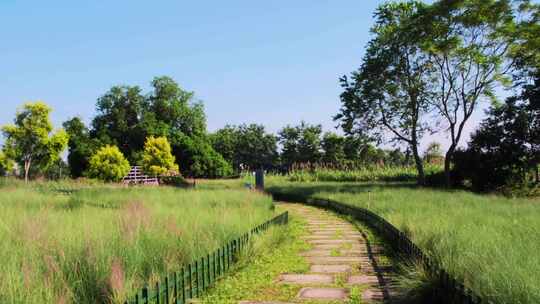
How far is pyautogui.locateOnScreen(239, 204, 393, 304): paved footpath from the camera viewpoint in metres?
5.12

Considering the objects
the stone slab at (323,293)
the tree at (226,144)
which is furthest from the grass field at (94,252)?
the tree at (226,144)

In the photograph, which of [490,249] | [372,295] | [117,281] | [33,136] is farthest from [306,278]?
[33,136]

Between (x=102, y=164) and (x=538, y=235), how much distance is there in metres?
35.0

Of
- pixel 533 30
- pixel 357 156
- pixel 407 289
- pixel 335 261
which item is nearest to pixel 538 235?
pixel 407 289

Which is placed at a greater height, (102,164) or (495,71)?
(495,71)

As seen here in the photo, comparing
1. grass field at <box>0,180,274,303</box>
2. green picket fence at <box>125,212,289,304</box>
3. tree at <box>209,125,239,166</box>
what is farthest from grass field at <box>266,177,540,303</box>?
tree at <box>209,125,239,166</box>

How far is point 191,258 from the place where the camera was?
5.86 meters

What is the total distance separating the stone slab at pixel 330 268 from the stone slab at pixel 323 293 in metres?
1.02

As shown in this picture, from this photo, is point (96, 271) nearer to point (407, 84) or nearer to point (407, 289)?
point (407, 289)

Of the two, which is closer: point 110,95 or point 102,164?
point 102,164

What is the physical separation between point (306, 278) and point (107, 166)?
3297 cm

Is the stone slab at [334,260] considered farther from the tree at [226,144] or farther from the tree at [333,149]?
the tree at [226,144]

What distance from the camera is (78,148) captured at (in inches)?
1815

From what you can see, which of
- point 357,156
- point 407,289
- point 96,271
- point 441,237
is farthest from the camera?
point 357,156
